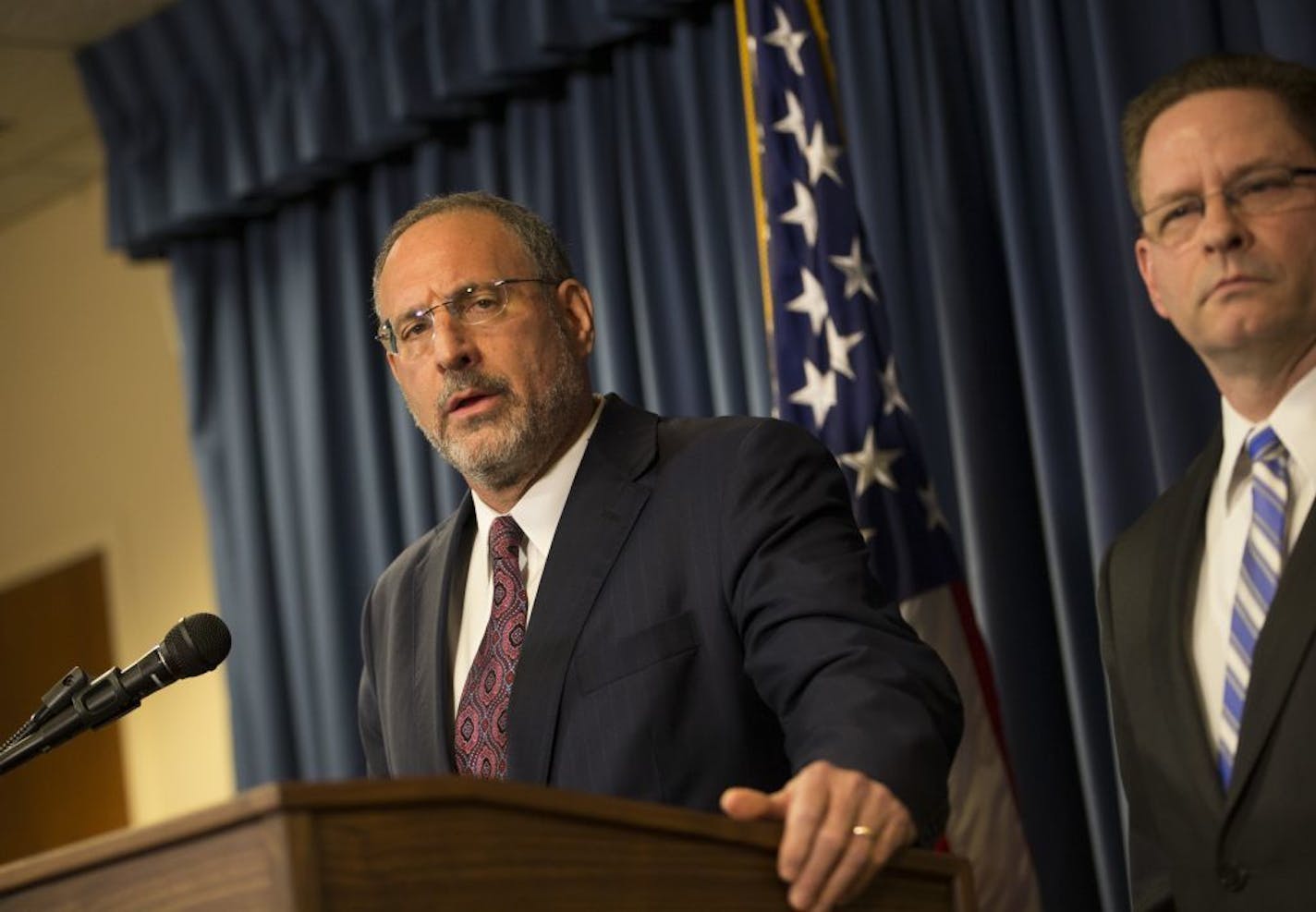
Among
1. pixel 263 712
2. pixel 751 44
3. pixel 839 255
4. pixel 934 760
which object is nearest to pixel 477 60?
pixel 751 44

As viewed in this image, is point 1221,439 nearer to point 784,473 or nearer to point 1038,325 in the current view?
point 784,473

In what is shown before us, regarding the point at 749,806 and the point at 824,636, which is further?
the point at 824,636

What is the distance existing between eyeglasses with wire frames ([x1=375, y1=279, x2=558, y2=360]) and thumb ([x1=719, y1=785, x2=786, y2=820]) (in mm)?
1266

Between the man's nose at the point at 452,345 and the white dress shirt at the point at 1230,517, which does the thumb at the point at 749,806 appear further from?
the man's nose at the point at 452,345

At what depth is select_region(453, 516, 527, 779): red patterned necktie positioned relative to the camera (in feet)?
8.49

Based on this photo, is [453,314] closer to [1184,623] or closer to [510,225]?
[510,225]

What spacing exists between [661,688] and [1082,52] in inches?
92.3

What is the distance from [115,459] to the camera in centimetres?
687

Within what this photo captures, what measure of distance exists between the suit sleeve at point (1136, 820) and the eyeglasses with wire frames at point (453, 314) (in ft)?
3.53

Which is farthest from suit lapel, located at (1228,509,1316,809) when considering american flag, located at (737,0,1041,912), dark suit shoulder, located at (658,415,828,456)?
american flag, located at (737,0,1041,912)

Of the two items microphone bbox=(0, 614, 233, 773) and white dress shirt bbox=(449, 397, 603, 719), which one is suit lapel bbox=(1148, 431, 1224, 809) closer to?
white dress shirt bbox=(449, 397, 603, 719)

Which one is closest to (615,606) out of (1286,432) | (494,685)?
(494,685)

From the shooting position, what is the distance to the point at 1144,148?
298 cm

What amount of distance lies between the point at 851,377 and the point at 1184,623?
1.30 metres
